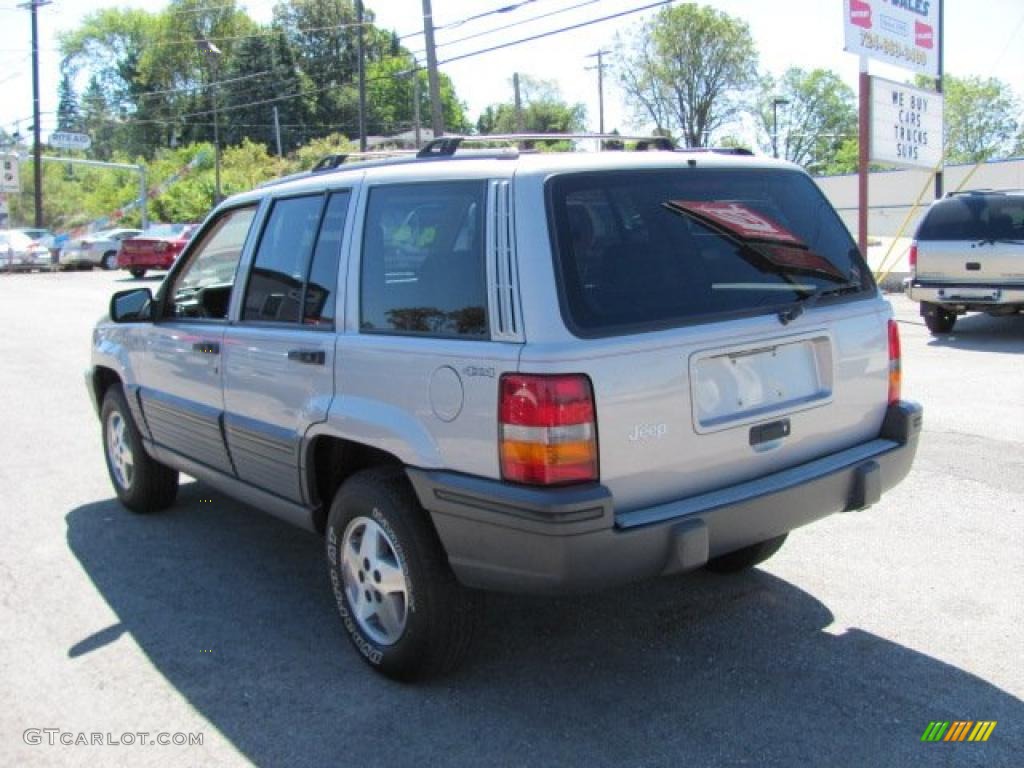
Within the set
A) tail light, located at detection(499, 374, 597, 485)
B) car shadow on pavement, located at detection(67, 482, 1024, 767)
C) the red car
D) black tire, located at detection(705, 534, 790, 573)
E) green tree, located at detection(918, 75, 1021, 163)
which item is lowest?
car shadow on pavement, located at detection(67, 482, 1024, 767)

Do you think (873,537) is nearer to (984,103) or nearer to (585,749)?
(585,749)

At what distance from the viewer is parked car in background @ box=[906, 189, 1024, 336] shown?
37.6 ft

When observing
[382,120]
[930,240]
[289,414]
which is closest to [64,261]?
[930,240]

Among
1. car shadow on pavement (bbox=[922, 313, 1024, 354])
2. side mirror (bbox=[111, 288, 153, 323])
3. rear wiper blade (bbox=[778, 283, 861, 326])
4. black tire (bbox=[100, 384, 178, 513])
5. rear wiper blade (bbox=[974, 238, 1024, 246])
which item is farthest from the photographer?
rear wiper blade (bbox=[974, 238, 1024, 246])

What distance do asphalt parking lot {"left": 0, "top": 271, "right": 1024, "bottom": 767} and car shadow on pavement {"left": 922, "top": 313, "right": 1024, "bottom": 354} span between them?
605 cm

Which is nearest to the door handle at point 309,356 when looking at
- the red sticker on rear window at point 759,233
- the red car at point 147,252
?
the red sticker on rear window at point 759,233

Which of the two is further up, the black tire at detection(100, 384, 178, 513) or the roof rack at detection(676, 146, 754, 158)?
the roof rack at detection(676, 146, 754, 158)

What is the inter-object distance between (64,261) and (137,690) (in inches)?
1353

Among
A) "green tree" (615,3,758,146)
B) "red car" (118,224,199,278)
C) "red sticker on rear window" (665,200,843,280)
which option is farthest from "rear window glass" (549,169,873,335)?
"green tree" (615,3,758,146)

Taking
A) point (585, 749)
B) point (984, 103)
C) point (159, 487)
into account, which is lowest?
point (585, 749)

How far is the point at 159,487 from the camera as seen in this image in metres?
5.67

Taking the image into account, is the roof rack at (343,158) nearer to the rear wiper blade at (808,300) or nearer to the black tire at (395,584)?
the black tire at (395,584)

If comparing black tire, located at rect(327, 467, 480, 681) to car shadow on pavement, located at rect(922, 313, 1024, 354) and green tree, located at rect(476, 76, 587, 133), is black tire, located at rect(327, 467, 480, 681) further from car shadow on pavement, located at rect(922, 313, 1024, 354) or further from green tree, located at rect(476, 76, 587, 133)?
green tree, located at rect(476, 76, 587, 133)

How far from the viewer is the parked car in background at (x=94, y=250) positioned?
3359 cm
